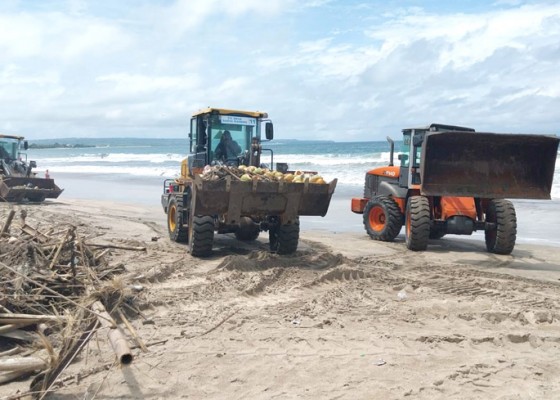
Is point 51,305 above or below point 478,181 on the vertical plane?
below

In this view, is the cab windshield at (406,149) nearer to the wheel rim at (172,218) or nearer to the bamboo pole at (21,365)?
the wheel rim at (172,218)

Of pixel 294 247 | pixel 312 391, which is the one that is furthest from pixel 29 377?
pixel 294 247

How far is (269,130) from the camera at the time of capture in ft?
34.4

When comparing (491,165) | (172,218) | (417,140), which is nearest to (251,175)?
(172,218)

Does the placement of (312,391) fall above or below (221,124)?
below

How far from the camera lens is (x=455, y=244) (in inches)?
475

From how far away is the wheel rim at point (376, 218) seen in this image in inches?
484

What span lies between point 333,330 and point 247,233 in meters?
5.83

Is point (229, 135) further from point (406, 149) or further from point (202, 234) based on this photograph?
point (406, 149)

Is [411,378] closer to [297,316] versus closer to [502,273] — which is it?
[297,316]

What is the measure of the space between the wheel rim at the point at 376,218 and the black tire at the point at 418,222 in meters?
1.65

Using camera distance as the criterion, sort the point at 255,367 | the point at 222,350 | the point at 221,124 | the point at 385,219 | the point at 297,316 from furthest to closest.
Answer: the point at 385,219 < the point at 221,124 < the point at 297,316 < the point at 222,350 < the point at 255,367

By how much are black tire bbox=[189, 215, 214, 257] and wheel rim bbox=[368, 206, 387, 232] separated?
4344mm

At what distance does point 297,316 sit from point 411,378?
181cm
